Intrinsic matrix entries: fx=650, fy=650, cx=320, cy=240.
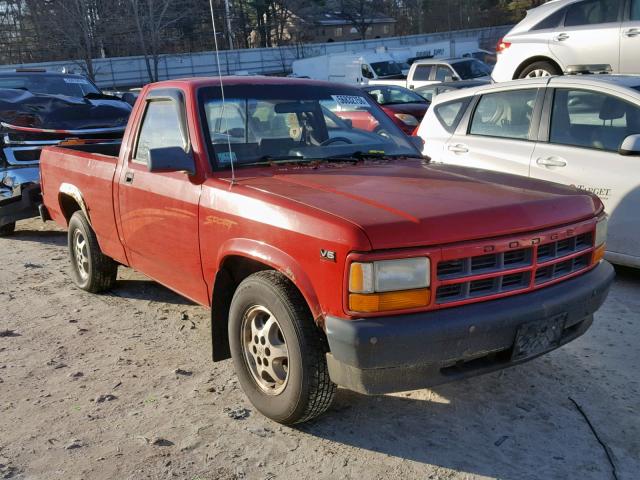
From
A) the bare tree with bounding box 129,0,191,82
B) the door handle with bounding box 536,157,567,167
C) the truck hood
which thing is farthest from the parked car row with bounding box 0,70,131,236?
the bare tree with bounding box 129,0,191,82

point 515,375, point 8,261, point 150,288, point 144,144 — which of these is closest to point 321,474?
point 515,375

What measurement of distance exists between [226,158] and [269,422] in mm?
1552

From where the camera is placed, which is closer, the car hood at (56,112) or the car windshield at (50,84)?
the car hood at (56,112)

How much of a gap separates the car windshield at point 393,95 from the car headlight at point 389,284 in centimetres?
1339

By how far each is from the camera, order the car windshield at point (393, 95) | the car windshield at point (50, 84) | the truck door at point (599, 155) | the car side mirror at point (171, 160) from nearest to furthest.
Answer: the car side mirror at point (171, 160) < the truck door at point (599, 155) < the car windshield at point (50, 84) < the car windshield at point (393, 95)

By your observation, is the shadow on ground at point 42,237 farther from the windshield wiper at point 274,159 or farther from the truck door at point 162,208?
the windshield wiper at point 274,159

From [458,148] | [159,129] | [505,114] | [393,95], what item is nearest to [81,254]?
[159,129]

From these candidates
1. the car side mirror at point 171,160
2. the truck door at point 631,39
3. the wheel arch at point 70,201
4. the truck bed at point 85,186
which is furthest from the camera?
the truck door at point 631,39

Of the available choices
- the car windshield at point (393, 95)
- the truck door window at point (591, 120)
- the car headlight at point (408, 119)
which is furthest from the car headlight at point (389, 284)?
the car windshield at point (393, 95)

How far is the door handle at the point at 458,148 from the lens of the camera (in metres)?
6.65

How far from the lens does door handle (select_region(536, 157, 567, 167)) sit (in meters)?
5.73

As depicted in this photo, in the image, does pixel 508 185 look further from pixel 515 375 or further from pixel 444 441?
pixel 444 441

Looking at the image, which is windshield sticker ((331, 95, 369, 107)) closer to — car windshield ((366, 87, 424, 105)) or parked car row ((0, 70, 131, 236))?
parked car row ((0, 70, 131, 236))

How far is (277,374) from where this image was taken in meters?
3.39
